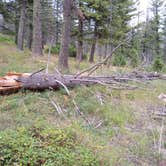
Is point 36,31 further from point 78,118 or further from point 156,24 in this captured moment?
point 156,24

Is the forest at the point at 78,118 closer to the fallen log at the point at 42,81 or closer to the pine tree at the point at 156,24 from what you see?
the fallen log at the point at 42,81

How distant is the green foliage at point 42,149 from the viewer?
132 inches

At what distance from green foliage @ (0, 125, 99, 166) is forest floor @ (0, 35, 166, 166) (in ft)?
0.04

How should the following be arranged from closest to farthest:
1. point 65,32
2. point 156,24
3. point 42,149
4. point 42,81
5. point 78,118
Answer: point 42,149 → point 78,118 → point 42,81 → point 65,32 → point 156,24

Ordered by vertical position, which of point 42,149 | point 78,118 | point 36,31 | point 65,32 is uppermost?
point 36,31

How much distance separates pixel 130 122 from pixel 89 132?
1335 mm

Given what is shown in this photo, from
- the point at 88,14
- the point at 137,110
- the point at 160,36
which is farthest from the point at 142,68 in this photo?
the point at 160,36

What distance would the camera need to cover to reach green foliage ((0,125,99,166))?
11.0 ft

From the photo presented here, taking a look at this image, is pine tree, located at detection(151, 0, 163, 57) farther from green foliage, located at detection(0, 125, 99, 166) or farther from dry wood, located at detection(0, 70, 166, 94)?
green foliage, located at detection(0, 125, 99, 166)

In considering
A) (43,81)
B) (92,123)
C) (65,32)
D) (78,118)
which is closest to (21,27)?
(65,32)

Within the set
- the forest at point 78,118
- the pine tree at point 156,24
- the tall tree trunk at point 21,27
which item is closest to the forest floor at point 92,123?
the forest at point 78,118

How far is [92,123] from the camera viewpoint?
4871mm

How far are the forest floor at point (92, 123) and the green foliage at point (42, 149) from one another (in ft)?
0.04

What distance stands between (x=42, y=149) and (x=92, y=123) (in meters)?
1.49
